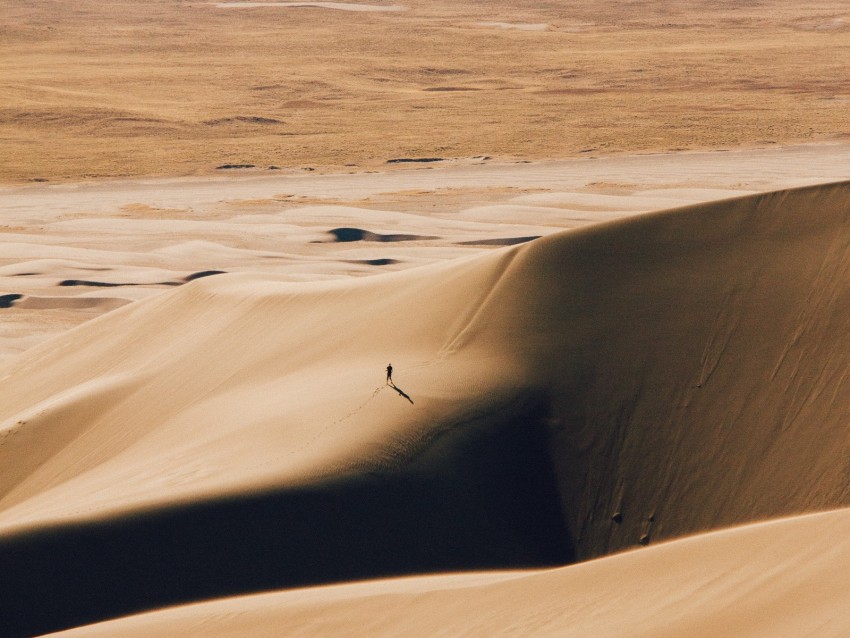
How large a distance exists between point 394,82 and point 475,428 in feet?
129

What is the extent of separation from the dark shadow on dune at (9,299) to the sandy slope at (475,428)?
7.80m

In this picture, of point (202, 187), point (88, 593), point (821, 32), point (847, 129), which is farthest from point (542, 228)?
point (821, 32)

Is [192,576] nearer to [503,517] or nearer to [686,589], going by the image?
[503,517]

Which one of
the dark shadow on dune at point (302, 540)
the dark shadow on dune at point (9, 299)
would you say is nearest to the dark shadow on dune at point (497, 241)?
the dark shadow on dune at point (9, 299)

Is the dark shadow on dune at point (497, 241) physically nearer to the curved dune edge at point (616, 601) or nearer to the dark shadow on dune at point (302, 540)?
the dark shadow on dune at point (302, 540)

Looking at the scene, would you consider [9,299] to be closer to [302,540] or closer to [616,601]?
[302,540]

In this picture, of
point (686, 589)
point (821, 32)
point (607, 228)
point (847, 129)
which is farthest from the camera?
point (821, 32)

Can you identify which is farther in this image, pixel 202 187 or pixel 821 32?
pixel 821 32

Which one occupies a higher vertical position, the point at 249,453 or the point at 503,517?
the point at 249,453

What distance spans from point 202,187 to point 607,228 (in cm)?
2002

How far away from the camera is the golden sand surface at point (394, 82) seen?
33.7m

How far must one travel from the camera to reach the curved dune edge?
15.6ft

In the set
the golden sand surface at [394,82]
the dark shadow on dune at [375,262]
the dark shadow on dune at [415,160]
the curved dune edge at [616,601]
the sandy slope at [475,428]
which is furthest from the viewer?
the golden sand surface at [394,82]

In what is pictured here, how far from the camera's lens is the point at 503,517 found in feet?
24.8
